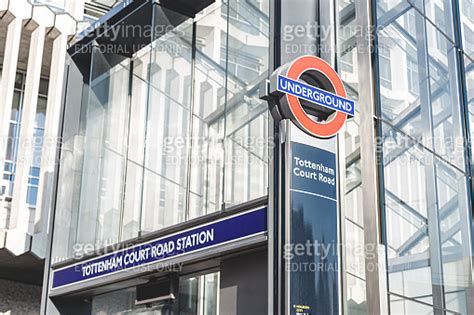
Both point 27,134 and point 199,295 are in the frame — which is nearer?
point 199,295

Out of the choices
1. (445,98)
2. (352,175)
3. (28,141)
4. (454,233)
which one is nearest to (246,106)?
(352,175)

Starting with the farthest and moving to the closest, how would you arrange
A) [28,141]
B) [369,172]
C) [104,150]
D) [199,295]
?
1. [28,141]
2. [104,150]
3. [199,295]
4. [369,172]

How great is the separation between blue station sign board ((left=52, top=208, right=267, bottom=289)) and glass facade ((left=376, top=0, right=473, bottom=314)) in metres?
1.57

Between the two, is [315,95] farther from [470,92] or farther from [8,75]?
[8,75]

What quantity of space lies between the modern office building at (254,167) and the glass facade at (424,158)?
0.02m

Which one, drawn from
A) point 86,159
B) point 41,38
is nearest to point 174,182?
point 86,159

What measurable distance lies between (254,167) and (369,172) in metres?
1.42

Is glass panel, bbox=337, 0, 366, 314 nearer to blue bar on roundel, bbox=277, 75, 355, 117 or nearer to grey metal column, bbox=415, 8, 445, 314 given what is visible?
blue bar on roundel, bbox=277, 75, 355, 117

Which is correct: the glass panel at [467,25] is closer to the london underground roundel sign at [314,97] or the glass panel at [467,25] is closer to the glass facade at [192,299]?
the london underground roundel sign at [314,97]

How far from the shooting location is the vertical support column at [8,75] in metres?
18.3

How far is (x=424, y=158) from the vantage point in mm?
10242

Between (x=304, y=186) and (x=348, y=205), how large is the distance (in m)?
0.87

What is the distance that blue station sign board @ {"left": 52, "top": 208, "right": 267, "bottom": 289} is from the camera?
9.42 metres

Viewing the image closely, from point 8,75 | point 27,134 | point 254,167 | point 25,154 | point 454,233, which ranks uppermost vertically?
point 8,75
